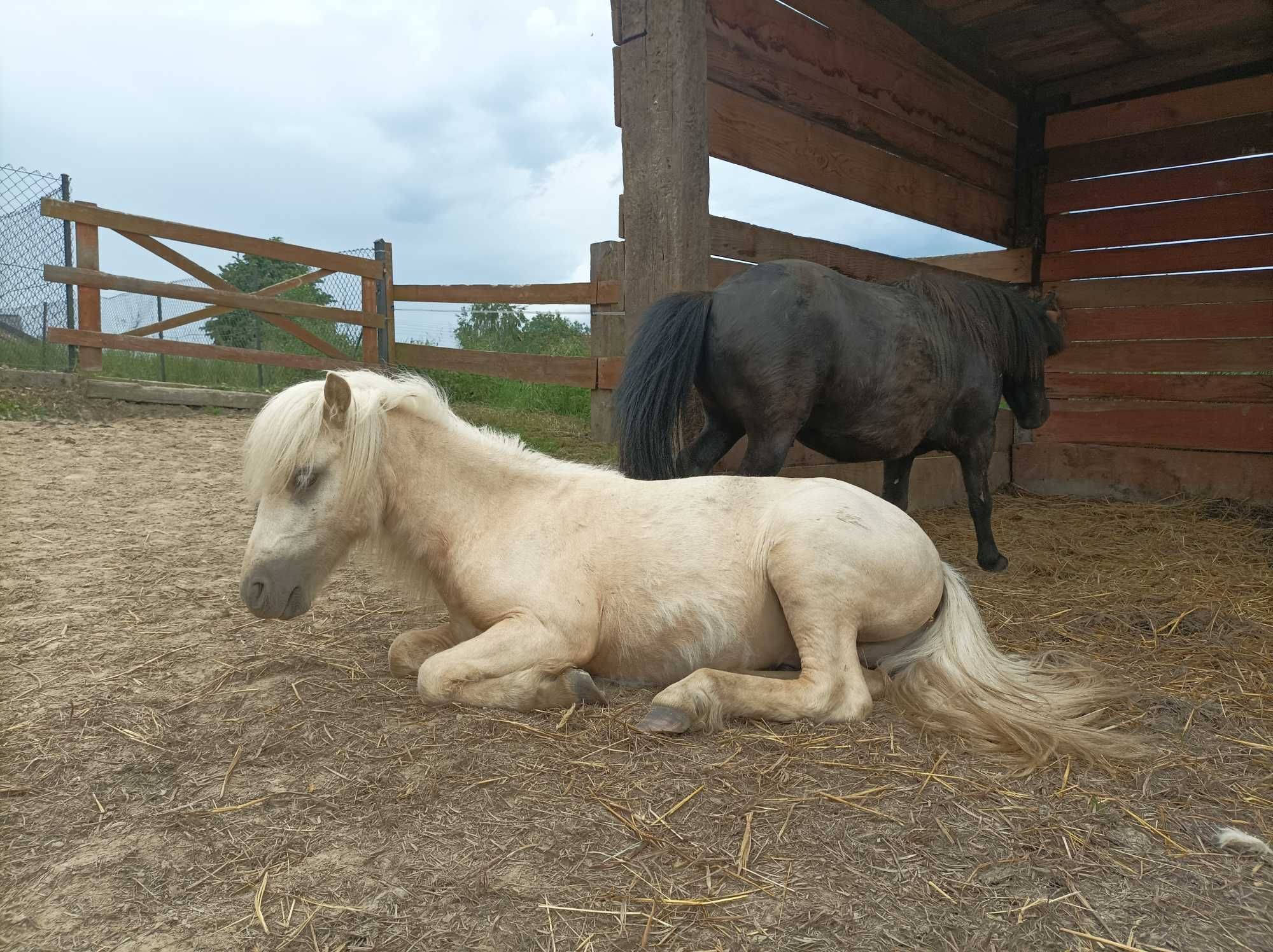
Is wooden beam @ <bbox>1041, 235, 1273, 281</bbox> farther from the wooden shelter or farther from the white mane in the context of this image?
the white mane

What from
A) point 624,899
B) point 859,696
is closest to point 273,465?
point 624,899

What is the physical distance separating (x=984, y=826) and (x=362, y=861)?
143 cm

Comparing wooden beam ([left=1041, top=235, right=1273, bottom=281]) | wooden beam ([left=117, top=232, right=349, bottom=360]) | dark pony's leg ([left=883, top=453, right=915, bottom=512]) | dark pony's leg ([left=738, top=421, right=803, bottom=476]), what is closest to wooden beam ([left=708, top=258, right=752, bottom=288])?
dark pony's leg ([left=738, top=421, right=803, bottom=476])

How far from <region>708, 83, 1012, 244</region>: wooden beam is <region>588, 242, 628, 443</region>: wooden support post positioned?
2.68 metres

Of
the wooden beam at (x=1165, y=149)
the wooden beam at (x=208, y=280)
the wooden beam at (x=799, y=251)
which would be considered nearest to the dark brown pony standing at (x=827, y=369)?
the wooden beam at (x=799, y=251)

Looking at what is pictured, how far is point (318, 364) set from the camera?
9844 mm

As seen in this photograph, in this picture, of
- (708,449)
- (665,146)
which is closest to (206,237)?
(665,146)

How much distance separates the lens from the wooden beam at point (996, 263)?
26.2ft

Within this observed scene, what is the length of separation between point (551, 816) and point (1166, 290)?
7961 mm

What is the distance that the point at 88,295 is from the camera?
8477 mm

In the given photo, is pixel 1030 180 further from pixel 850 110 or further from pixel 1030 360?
pixel 1030 360

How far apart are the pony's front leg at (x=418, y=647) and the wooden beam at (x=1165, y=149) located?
7.62 m

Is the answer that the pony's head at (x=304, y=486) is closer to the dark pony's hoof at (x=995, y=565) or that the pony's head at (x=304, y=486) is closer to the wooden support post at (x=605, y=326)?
the dark pony's hoof at (x=995, y=565)

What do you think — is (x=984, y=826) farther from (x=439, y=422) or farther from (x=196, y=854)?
(x=439, y=422)
